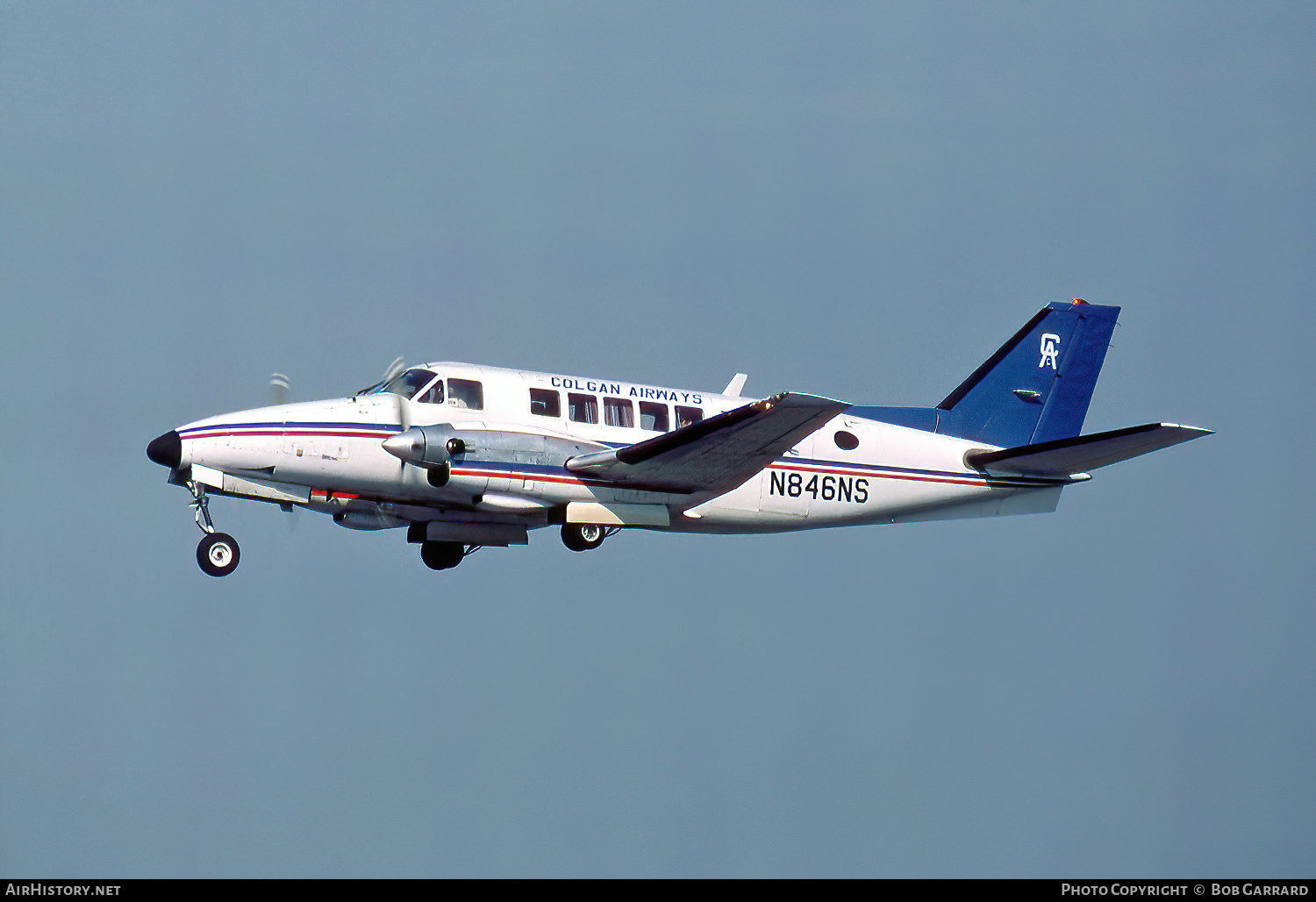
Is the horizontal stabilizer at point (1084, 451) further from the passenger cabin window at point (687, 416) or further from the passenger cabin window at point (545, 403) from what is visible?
the passenger cabin window at point (545, 403)

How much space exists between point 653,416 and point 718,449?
1.63 m

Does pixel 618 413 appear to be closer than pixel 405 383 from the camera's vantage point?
No

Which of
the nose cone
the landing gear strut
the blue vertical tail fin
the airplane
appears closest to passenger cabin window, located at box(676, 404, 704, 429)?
the airplane

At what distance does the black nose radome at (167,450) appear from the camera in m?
19.0

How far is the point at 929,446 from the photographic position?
2244 centimetres

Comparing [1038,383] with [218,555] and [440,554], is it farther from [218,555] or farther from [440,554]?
[218,555]

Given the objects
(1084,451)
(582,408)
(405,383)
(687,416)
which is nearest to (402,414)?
(405,383)

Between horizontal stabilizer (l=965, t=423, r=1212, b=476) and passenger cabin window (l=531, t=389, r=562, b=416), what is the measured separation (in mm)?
6314

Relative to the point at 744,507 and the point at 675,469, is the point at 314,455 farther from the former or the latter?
the point at 744,507

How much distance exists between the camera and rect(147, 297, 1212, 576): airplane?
19.2m

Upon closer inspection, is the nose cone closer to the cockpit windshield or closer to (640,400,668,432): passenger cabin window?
the cockpit windshield

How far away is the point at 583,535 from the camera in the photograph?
20391 millimetres
